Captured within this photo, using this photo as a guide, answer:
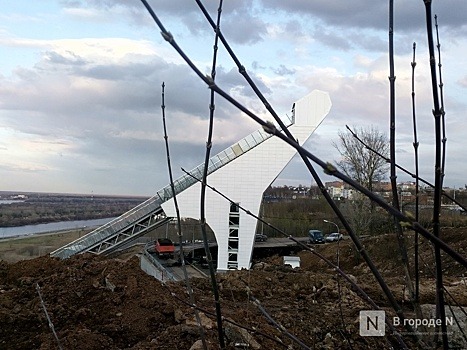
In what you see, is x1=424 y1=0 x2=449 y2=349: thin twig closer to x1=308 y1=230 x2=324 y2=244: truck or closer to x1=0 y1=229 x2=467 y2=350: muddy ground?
x1=0 y1=229 x2=467 y2=350: muddy ground

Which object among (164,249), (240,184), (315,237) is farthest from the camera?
(315,237)

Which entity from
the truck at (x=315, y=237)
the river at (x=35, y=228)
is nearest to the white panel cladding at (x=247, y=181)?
the truck at (x=315, y=237)

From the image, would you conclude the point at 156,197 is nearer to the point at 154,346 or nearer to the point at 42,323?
the point at 42,323

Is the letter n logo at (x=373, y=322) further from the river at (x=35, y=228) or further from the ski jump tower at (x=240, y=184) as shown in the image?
the river at (x=35, y=228)

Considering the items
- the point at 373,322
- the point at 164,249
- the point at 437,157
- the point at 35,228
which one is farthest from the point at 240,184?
the point at 35,228

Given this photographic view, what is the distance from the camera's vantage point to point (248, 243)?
1633 centimetres

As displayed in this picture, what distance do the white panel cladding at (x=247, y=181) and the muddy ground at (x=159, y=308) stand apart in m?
3.14

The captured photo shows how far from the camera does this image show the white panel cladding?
16.3 meters

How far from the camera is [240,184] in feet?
54.2

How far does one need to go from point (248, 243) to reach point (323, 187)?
1526 cm

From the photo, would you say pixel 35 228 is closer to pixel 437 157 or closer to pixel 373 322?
pixel 373 322

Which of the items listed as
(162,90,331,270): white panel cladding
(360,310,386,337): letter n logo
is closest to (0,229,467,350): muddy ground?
(360,310,386,337): letter n logo

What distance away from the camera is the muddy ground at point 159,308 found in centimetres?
659

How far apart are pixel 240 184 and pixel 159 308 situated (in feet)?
28.1
